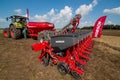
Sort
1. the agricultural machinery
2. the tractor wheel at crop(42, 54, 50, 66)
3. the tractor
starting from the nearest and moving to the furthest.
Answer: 1. the agricultural machinery
2. the tractor wheel at crop(42, 54, 50, 66)
3. the tractor

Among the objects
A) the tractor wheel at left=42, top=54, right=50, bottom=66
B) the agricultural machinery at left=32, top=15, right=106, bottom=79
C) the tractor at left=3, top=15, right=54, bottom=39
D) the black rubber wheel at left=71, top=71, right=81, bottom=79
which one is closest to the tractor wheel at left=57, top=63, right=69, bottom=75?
the agricultural machinery at left=32, top=15, right=106, bottom=79

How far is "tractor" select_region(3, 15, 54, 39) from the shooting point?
968cm

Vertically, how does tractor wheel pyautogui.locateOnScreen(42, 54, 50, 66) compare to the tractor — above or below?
below

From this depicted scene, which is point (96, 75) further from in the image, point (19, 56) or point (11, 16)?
point (11, 16)

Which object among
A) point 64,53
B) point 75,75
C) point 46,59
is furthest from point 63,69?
point 46,59

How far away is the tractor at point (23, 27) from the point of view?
31.8 feet

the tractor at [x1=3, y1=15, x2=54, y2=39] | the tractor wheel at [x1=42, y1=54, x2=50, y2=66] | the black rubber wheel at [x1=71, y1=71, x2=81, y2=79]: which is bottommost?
the black rubber wheel at [x1=71, y1=71, x2=81, y2=79]

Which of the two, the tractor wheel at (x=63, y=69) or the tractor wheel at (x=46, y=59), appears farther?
the tractor wheel at (x=46, y=59)

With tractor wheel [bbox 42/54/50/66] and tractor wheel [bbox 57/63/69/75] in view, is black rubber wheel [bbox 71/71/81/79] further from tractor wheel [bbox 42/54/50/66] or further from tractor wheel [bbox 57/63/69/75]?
tractor wheel [bbox 42/54/50/66]

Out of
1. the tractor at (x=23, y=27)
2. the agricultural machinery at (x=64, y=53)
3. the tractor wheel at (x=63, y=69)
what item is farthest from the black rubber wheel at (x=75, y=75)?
the tractor at (x=23, y=27)

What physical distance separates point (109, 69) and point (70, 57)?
197cm

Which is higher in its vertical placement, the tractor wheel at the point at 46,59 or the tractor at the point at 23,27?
the tractor at the point at 23,27

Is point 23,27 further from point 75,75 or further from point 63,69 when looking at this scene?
point 75,75

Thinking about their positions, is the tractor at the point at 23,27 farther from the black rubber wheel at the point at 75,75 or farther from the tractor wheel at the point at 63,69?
the black rubber wheel at the point at 75,75
